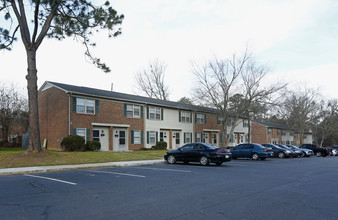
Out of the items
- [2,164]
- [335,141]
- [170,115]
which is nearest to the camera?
[2,164]

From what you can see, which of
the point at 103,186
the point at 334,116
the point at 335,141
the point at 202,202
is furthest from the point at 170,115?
the point at 335,141

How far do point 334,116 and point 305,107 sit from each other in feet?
52.0

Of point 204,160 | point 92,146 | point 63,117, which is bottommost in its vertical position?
point 204,160

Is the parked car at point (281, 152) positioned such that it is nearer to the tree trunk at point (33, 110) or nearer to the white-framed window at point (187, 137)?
the white-framed window at point (187, 137)

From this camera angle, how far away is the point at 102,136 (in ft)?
91.8

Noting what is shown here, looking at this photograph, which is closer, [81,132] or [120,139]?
[81,132]

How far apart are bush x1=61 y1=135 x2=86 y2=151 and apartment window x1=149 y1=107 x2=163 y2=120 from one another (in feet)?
33.5

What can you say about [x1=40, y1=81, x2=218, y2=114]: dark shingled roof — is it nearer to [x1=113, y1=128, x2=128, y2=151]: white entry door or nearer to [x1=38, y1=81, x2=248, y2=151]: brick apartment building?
[x1=38, y1=81, x2=248, y2=151]: brick apartment building

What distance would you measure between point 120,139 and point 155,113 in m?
5.83

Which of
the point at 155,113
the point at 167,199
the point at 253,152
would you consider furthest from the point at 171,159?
the point at 155,113

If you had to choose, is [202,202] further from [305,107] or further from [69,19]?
[305,107]

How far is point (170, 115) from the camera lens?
35812mm

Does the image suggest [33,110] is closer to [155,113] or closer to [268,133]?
[155,113]

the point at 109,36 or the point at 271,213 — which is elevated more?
the point at 109,36
